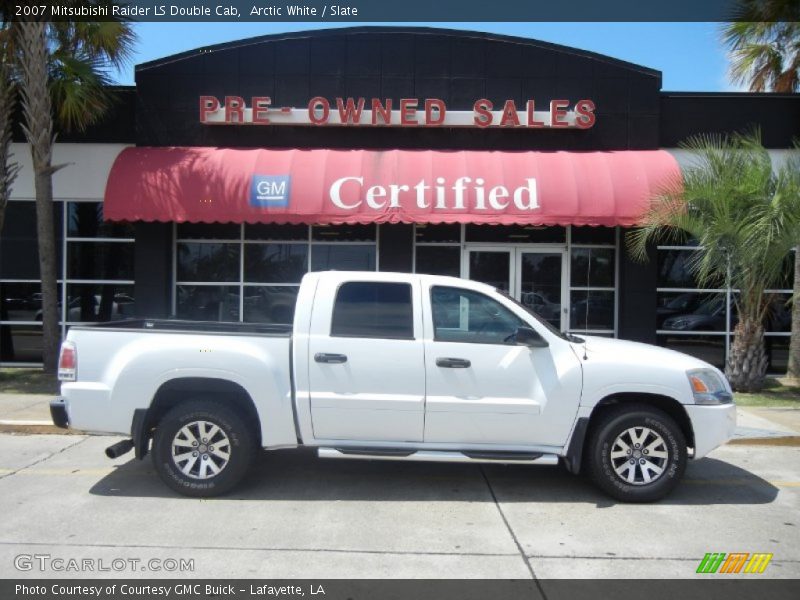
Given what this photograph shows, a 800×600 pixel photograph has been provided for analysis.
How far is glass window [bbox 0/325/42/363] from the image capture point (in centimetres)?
1304

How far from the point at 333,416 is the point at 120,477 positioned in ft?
7.71

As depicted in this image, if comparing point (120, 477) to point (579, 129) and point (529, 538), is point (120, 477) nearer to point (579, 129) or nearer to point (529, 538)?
point (529, 538)

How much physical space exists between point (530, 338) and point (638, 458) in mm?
1375

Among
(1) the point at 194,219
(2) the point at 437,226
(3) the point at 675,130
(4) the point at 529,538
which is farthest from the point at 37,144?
(3) the point at 675,130

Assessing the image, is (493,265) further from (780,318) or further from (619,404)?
(619,404)

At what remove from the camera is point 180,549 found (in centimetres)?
459

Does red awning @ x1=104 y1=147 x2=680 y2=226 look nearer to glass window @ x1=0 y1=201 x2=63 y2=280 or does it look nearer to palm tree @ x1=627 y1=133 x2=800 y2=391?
palm tree @ x1=627 y1=133 x2=800 y2=391

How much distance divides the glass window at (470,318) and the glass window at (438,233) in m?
6.89

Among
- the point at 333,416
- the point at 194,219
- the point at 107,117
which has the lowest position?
the point at 333,416

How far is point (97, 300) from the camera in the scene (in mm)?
13016

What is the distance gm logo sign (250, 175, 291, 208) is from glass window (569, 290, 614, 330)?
567 centimetres

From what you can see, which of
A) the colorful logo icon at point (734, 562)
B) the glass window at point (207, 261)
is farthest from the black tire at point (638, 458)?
the glass window at point (207, 261)

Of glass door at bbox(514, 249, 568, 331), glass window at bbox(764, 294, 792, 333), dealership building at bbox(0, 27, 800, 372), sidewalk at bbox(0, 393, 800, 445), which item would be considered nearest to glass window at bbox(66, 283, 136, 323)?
dealership building at bbox(0, 27, 800, 372)

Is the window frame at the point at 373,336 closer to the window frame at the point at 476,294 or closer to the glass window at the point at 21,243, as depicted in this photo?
the window frame at the point at 476,294
